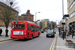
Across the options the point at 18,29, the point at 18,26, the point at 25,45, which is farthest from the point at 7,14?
the point at 25,45

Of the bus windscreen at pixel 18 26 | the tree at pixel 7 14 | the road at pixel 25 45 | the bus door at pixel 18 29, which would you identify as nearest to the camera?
the road at pixel 25 45

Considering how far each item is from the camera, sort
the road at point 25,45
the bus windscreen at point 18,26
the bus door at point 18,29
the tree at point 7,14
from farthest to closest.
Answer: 1. the tree at point 7,14
2. the bus windscreen at point 18,26
3. the bus door at point 18,29
4. the road at point 25,45

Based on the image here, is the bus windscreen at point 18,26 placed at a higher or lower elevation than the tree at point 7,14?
lower

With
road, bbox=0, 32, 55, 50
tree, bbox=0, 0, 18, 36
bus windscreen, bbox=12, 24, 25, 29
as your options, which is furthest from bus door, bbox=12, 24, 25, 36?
tree, bbox=0, 0, 18, 36

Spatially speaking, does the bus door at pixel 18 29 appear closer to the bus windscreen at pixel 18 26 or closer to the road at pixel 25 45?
the bus windscreen at pixel 18 26

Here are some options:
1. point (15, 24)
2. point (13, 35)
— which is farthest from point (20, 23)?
point (13, 35)

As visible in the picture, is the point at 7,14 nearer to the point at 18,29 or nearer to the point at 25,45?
the point at 18,29

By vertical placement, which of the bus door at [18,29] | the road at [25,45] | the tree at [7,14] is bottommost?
the road at [25,45]

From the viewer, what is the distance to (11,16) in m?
19.1

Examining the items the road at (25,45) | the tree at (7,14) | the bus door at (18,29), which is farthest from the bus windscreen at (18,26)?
the tree at (7,14)

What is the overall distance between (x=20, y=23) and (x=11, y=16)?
629 cm

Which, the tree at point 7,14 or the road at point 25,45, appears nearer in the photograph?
the road at point 25,45

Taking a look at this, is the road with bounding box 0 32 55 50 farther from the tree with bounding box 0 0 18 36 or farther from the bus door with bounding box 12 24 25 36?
the tree with bounding box 0 0 18 36

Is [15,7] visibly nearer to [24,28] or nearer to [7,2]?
[7,2]
